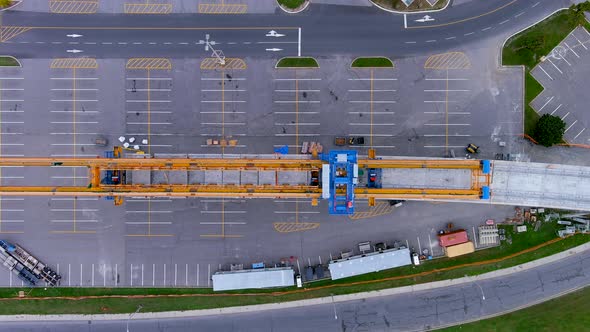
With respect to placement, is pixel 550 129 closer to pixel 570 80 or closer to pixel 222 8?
pixel 570 80

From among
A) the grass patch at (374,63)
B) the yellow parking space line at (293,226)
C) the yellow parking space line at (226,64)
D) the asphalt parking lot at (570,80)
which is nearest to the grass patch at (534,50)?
the asphalt parking lot at (570,80)

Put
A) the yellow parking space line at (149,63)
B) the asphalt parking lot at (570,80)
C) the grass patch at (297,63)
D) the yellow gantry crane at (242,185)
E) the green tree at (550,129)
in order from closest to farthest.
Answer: the yellow gantry crane at (242,185)
the green tree at (550,129)
the asphalt parking lot at (570,80)
the grass patch at (297,63)
the yellow parking space line at (149,63)

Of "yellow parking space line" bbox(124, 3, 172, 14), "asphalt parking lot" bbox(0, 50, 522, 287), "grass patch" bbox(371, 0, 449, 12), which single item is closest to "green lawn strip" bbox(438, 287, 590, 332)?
"asphalt parking lot" bbox(0, 50, 522, 287)

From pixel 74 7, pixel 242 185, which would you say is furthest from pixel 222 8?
pixel 242 185

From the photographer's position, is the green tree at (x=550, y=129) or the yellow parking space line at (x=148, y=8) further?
the yellow parking space line at (x=148, y=8)

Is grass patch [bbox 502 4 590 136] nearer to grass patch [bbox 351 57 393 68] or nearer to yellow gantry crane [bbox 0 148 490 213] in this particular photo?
yellow gantry crane [bbox 0 148 490 213]

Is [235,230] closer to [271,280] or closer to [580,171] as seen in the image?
[271,280]

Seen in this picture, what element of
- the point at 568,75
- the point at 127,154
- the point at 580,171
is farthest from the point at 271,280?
the point at 568,75

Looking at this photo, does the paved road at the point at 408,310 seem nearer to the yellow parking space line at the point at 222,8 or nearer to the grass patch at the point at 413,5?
the grass patch at the point at 413,5
